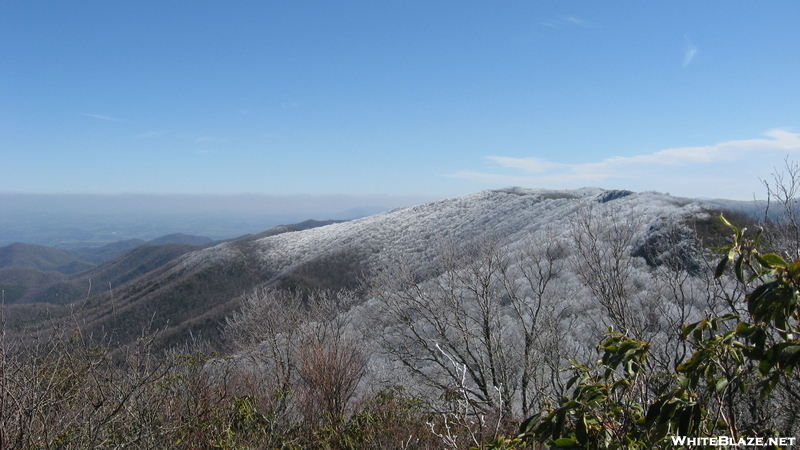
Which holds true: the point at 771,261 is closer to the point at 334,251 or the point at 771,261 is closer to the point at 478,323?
the point at 478,323

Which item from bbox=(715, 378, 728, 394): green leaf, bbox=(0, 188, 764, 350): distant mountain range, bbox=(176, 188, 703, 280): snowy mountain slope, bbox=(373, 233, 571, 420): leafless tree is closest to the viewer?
bbox=(715, 378, 728, 394): green leaf

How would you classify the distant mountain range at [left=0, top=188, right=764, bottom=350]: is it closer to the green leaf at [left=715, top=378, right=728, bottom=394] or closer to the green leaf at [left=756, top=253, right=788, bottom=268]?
the green leaf at [left=756, top=253, right=788, bottom=268]

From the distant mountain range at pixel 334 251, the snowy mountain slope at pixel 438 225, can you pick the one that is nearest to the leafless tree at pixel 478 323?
the distant mountain range at pixel 334 251


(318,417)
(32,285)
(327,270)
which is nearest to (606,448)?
(318,417)

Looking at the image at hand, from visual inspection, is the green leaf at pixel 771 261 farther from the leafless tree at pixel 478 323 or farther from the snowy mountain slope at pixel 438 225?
the snowy mountain slope at pixel 438 225

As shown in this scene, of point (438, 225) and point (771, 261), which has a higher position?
point (771, 261)

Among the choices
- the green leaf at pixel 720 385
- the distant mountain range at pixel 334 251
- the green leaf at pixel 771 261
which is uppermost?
the green leaf at pixel 771 261

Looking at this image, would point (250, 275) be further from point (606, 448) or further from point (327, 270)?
point (606, 448)

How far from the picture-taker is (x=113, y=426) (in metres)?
6.28

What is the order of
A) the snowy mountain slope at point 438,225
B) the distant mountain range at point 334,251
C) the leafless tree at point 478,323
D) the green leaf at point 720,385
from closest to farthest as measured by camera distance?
the green leaf at point 720,385, the leafless tree at point 478,323, the snowy mountain slope at point 438,225, the distant mountain range at point 334,251

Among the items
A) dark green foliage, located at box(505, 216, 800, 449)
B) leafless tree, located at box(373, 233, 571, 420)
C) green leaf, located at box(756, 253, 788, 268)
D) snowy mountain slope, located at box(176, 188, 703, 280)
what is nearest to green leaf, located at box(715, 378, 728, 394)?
dark green foliage, located at box(505, 216, 800, 449)

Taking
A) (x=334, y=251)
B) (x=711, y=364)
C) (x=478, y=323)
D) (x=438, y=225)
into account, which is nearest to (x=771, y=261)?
(x=711, y=364)

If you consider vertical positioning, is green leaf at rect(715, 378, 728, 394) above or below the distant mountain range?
above

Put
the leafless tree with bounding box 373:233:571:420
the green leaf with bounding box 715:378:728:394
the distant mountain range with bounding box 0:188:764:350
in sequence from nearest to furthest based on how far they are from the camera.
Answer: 1. the green leaf with bounding box 715:378:728:394
2. the leafless tree with bounding box 373:233:571:420
3. the distant mountain range with bounding box 0:188:764:350
